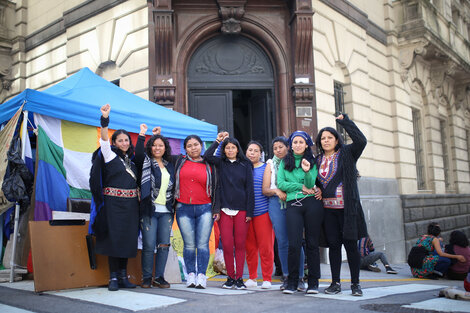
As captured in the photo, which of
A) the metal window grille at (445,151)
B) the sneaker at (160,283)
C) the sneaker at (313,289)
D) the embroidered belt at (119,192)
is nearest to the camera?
the sneaker at (313,289)

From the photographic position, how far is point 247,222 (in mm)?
4891

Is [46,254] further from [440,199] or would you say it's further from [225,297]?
[440,199]

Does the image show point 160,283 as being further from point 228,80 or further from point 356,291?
point 228,80

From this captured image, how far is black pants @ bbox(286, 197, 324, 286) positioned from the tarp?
9.46 ft

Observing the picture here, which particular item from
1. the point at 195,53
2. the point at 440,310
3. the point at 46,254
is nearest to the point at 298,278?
the point at 440,310

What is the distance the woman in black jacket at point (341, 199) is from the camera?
4.24 meters

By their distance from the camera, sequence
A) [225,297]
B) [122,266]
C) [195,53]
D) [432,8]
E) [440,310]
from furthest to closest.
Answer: [432,8]
[195,53]
[122,266]
[225,297]
[440,310]

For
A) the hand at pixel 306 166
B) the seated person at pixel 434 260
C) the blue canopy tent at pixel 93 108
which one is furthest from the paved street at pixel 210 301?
the seated person at pixel 434 260

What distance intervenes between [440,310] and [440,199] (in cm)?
1213

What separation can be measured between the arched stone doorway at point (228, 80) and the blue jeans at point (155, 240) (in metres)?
4.09

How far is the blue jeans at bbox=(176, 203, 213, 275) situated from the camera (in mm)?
4820

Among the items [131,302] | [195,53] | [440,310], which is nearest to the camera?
[440,310]

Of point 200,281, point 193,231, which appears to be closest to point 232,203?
point 193,231

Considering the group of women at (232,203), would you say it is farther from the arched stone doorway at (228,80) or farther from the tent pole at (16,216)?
the arched stone doorway at (228,80)
